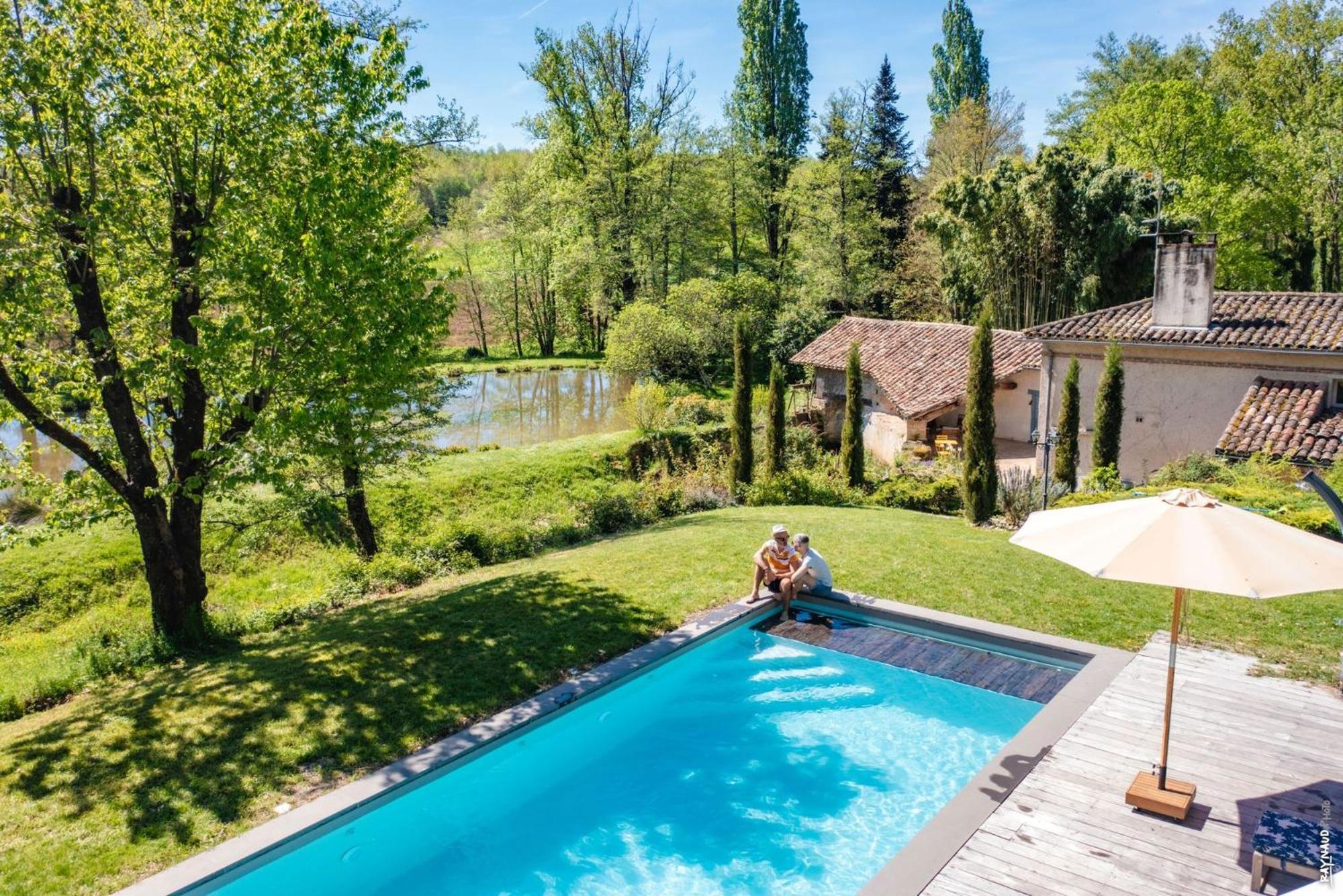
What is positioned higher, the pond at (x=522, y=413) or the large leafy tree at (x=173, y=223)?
the large leafy tree at (x=173, y=223)

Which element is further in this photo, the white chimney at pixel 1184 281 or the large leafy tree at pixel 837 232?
the large leafy tree at pixel 837 232

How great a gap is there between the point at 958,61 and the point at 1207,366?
4460cm

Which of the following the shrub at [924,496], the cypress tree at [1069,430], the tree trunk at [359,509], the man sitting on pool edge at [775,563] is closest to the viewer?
the man sitting on pool edge at [775,563]

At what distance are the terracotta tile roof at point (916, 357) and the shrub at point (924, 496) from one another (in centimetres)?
635

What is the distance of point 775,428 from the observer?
80.2ft

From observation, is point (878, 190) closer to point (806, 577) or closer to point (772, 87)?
point (772, 87)

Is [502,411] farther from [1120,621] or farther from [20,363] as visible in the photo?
[1120,621]

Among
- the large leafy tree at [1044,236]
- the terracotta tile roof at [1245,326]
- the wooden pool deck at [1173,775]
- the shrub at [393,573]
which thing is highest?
the large leafy tree at [1044,236]

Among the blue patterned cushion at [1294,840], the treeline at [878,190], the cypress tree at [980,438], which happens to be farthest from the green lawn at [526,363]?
the blue patterned cushion at [1294,840]

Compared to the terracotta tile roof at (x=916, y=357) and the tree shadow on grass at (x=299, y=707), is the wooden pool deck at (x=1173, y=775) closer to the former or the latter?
the tree shadow on grass at (x=299, y=707)

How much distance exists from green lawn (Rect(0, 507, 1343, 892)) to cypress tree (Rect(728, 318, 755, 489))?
805cm

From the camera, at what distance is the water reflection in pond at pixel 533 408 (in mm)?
33500

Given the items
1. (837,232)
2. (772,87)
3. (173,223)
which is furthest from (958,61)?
(173,223)

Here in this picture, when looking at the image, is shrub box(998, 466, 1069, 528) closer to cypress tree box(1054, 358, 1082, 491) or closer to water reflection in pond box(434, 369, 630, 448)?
cypress tree box(1054, 358, 1082, 491)
